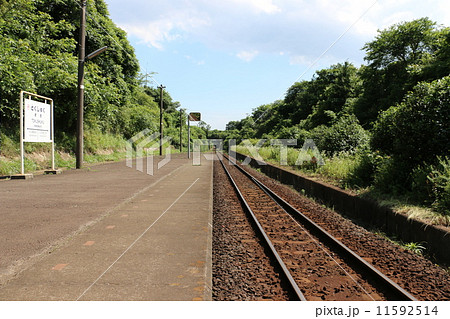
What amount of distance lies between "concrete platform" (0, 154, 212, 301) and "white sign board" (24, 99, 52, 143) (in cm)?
762

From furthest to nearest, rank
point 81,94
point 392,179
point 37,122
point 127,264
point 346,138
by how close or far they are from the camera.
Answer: point 81,94, point 346,138, point 37,122, point 392,179, point 127,264

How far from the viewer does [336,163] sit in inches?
426

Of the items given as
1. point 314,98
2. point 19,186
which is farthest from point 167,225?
point 314,98

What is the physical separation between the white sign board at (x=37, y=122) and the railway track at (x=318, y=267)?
9.72 meters

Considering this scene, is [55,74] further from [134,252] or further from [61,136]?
[134,252]

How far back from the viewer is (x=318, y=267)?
381cm

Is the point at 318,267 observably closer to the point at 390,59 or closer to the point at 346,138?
the point at 346,138

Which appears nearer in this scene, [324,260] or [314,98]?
[324,260]

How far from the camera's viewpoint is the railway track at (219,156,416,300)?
310cm

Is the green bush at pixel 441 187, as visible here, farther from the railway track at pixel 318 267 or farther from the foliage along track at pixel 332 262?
the railway track at pixel 318 267

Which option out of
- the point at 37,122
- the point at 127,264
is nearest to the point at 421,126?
the point at 127,264

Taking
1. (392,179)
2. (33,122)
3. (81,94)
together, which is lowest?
(392,179)

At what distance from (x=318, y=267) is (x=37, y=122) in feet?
39.6

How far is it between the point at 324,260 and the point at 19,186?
9559 millimetres
